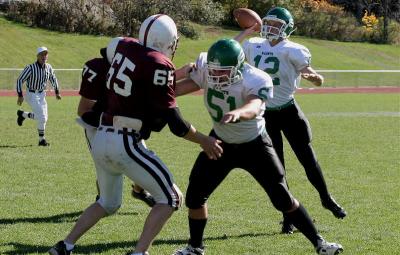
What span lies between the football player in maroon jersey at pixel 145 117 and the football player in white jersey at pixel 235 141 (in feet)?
1.10

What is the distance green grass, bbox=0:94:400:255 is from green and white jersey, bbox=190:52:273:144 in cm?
103

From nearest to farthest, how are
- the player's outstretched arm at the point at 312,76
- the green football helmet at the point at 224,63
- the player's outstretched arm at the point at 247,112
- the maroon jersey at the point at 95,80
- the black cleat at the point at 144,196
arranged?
1. the player's outstretched arm at the point at 247,112
2. the green football helmet at the point at 224,63
3. the maroon jersey at the point at 95,80
4. the player's outstretched arm at the point at 312,76
5. the black cleat at the point at 144,196

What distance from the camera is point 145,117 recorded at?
4.95 m

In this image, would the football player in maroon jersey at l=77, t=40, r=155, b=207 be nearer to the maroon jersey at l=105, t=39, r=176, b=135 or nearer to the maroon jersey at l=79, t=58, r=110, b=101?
the maroon jersey at l=79, t=58, r=110, b=101

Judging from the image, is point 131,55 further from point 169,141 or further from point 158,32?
point 169,141

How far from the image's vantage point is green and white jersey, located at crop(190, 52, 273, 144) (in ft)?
16.5

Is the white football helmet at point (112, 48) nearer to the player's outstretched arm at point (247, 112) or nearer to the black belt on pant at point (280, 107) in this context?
the player's outstretched arm at point (247, 112)

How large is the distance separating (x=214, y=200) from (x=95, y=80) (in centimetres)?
254

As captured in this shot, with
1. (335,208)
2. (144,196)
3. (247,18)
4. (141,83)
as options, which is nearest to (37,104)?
(144,196)

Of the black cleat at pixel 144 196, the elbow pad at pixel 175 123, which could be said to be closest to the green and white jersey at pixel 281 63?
the black cleat at pixel 144 196

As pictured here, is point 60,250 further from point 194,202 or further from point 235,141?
point 235,141

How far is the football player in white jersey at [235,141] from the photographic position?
16.3 feet

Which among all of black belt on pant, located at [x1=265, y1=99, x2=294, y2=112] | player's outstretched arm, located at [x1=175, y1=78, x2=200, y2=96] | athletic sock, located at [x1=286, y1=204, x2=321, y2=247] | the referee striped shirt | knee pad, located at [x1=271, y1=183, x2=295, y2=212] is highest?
player's outstretched arm, located at [x1=175, y1=78, x2=200, y2=96]

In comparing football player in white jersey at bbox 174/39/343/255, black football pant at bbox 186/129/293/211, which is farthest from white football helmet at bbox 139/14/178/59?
black football pant at bbox 186/129/293/211
